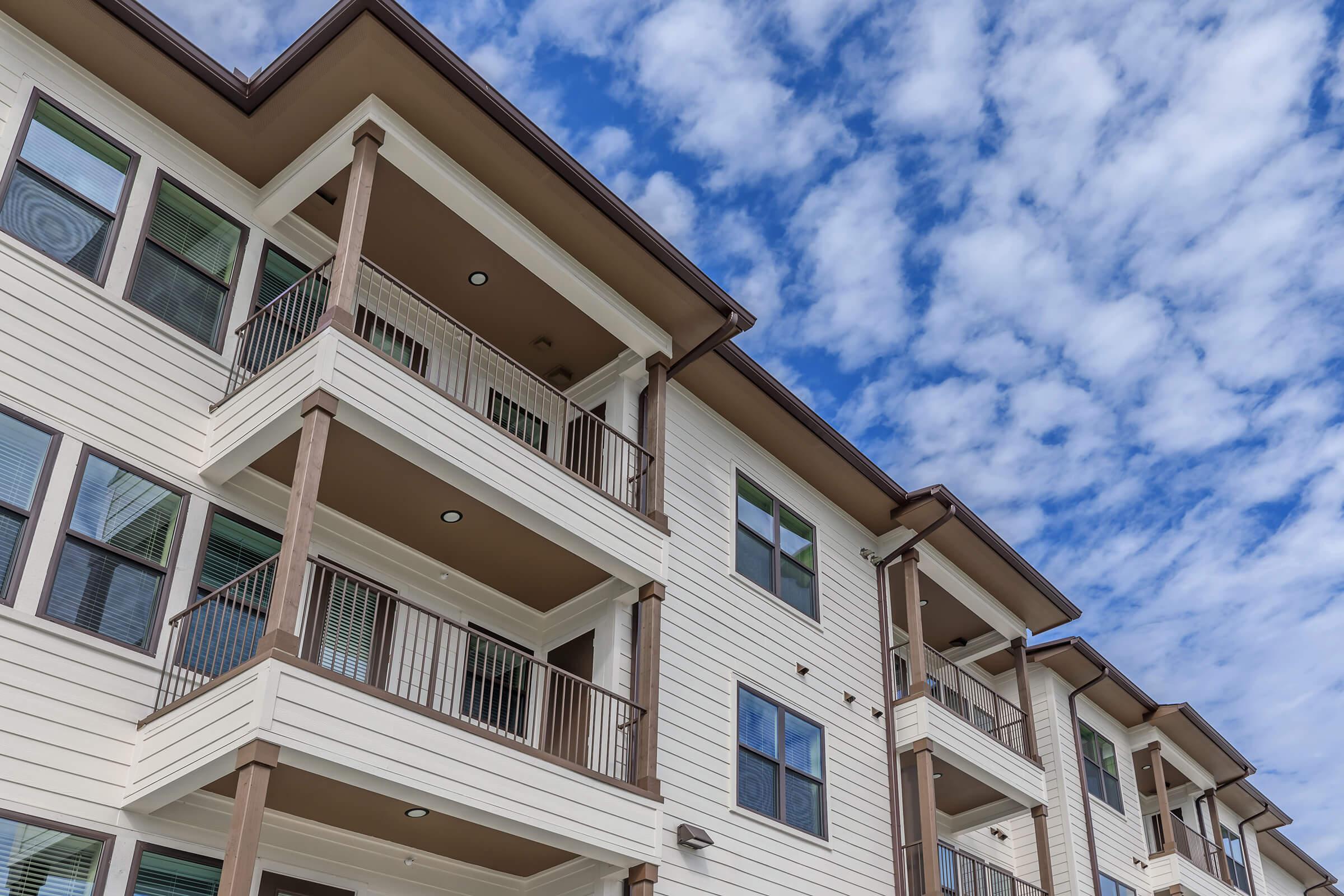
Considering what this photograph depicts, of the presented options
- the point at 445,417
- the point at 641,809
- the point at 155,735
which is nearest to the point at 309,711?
the point at 155,735

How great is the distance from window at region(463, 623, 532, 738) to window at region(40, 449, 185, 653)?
150 inches

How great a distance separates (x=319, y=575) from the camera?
514 inches

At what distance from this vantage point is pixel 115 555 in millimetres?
11078

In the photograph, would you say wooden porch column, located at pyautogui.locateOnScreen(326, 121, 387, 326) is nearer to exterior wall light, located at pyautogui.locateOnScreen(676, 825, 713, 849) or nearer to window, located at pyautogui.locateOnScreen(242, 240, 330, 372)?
window, located at pyautogui.locateOnScreen(242, 240, 330, 372)

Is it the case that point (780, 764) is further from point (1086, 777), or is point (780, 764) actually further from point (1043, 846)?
point (1086, 777)

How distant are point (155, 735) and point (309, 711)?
5.09 feet

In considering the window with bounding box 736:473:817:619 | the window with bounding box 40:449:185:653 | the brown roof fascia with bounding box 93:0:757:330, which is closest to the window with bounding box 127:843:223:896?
the window with bounding box 40:449:185:653

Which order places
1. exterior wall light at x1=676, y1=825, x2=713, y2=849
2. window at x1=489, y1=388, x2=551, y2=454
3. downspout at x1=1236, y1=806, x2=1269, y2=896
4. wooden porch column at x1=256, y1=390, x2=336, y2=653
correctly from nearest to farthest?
wooden porch column at x1=256, y1=390, x2=336, y2=653
exterior wall light at x1=676, y1=825, x2=713, y2=849
window at x1=489, y1=388, x2=551, y2=454
downspout at x1=1236, y1=806, x2=1269, y2=896

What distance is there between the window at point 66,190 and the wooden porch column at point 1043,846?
16776mm

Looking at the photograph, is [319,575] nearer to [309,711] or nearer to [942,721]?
[309,711]

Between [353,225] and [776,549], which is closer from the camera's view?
[353,225]

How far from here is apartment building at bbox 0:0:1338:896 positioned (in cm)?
1051

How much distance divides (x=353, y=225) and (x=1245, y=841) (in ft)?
95.6

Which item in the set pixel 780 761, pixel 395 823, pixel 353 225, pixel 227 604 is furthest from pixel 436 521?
pixel 780 761
